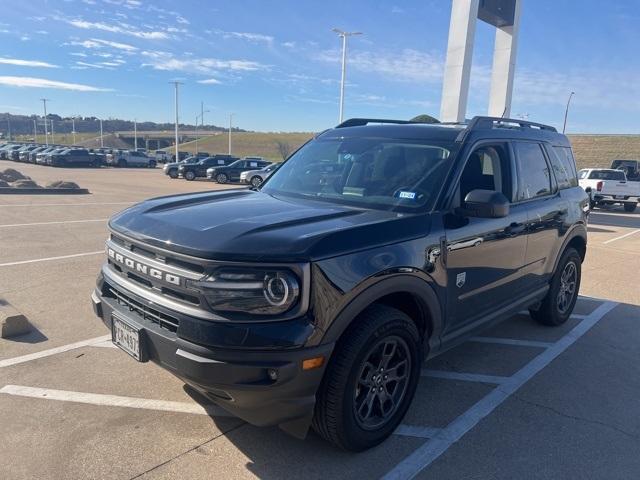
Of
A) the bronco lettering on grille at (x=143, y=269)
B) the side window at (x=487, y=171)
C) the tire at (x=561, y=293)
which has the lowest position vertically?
the tire at (x=561, y=293)

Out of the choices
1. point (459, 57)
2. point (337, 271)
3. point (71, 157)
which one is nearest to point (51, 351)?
point (337, 271)

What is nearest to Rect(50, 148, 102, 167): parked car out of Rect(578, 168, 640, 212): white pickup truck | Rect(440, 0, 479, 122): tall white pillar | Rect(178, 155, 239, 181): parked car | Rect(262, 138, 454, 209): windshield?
Rect(178, 155, 239, 181): parked car

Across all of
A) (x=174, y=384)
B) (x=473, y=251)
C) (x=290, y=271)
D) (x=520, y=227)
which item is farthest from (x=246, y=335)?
(x=520, y=227)

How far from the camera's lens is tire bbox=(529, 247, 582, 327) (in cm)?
534

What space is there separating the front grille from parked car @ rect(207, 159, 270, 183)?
1139 inches

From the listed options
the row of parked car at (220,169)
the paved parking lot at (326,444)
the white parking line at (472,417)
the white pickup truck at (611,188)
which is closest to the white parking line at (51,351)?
the paved parking lot at (326,444)

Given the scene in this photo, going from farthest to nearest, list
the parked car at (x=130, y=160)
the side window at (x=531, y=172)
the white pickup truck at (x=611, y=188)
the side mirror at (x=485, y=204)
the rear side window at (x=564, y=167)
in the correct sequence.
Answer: the parked car at (x=130, y=160)
the white pickup truck at (x=611, y=188)
the rear side window at (x=564, y=167)
the side window at (x=531, y=172)
the side mirror at (x=485, y=204)

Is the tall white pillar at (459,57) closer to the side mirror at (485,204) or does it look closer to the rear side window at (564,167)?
the rear side window at (564,167)

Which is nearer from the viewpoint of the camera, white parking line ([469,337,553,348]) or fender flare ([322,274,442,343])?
fender flare ([322,274,442,343])

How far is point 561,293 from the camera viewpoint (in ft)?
18.3

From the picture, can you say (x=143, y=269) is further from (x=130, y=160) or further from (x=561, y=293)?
(x=130, y=160)

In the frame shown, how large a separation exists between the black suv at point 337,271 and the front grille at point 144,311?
0.01 meters

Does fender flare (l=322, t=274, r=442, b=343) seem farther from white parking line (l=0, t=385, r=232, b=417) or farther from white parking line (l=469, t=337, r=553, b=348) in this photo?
white parking line (l=469, t=337, r=553, b=348)

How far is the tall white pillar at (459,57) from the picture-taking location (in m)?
17.5
